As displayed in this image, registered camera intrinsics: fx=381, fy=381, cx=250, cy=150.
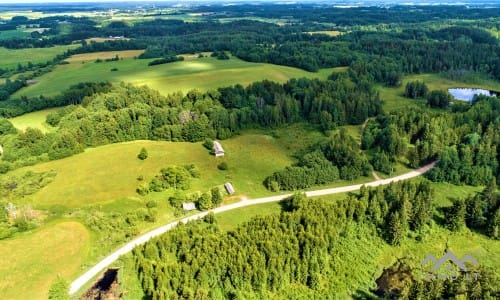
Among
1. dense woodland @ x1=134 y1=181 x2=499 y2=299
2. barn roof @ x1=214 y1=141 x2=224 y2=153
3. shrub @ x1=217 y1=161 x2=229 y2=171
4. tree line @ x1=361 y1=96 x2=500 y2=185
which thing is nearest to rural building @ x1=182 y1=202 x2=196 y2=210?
dense woodland @ x1=134 y1=181 x2=499 y2=299

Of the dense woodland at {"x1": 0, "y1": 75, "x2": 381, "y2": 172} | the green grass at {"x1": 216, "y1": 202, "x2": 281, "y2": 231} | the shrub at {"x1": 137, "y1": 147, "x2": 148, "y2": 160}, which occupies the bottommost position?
the green grass at {"x1": 216, "y1": 202, "x2": 281, "y2": 231}

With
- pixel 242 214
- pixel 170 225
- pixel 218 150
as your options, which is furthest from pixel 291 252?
pixel 218 150

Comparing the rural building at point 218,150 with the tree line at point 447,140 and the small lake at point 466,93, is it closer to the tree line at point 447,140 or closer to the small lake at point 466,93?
the tree line at point 447,140

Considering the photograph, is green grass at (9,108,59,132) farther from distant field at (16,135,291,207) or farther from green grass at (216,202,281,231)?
green grass at (216,202,281,231)

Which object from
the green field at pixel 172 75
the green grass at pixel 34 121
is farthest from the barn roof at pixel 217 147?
the green grass at pixel 34 121

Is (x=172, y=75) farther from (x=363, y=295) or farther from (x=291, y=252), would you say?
(x=363, y=295)
